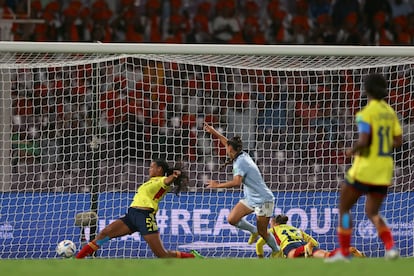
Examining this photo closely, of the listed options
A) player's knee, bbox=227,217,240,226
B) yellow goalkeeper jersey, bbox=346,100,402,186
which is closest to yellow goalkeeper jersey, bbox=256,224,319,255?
player's knee, bbox=227,217,240,226

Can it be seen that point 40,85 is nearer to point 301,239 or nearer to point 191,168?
point 191,168

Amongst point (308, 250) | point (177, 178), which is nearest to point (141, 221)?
point (177, 178)

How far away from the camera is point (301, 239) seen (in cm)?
1364

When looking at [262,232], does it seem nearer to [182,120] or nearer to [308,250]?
[308,250]

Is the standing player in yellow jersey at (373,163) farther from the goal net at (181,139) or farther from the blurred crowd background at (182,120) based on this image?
the blurred crowd background at (182,120)

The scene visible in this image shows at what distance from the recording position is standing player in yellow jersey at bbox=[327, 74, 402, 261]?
854cm

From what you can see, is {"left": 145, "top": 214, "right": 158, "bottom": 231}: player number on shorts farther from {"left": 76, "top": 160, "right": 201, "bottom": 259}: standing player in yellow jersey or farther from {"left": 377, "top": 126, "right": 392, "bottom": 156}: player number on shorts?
{"left": 377, "top": 126, "right": 392, "bottom": 156}: player number on shorts

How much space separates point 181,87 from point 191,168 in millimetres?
1091

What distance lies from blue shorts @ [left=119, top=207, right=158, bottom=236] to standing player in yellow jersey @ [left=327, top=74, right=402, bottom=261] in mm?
4497

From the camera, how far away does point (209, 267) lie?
864cm

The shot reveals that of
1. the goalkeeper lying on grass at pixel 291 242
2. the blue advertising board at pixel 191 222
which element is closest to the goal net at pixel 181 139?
the blue advertising board at pixel 191 222

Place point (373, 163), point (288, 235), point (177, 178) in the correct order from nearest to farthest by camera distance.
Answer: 1. point (373, 163)
2. point (177, 178)
3. point (288, 235)

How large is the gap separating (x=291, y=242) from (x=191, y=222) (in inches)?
56.6

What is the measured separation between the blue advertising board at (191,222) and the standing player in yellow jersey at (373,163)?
5.46m
